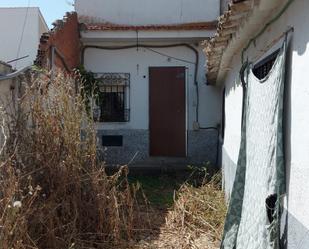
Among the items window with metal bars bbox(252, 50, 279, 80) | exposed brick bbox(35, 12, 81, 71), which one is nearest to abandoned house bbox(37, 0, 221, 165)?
exposed brick bbox(35, 12, 81, 71)

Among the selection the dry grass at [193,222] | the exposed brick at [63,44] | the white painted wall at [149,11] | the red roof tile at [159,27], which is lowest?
the dry grass at [193,222]

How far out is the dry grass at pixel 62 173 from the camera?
5.70m

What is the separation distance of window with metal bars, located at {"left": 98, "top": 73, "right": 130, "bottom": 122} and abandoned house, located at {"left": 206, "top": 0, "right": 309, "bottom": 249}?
8.10 metres

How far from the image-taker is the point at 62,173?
5984 millimetres

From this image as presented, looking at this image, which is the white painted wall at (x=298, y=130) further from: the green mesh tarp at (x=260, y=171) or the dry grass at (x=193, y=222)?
the dry grass at (x=193, y=222)

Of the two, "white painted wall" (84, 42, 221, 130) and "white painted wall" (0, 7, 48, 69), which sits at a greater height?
"white painted wall" (0, 7, 48, 69)

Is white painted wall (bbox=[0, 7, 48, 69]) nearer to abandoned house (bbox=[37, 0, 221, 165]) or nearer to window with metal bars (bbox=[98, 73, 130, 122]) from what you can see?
abandoned house (bbox=[37, 0, 221, 165])

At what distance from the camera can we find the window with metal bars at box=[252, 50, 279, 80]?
4.66 metres

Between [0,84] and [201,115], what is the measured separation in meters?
8.19

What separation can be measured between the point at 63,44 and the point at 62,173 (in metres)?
6.34

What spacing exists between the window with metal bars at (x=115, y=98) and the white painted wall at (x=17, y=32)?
2.27m

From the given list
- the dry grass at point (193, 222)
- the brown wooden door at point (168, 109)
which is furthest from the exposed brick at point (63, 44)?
the dry grass at point (193, 222)

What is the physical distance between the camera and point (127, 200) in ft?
20.7

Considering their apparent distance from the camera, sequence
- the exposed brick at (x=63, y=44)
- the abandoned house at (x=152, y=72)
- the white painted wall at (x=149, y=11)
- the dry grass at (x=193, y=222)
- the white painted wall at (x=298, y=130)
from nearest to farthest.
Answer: the white painted wall at (x=298, y=130) → the dry grass at (x=193, y=222) → the exposed brick at (x=63, y=44) → the abandoned house at (x=152, y=72) → the white painted wall at (x=149, y=11)
